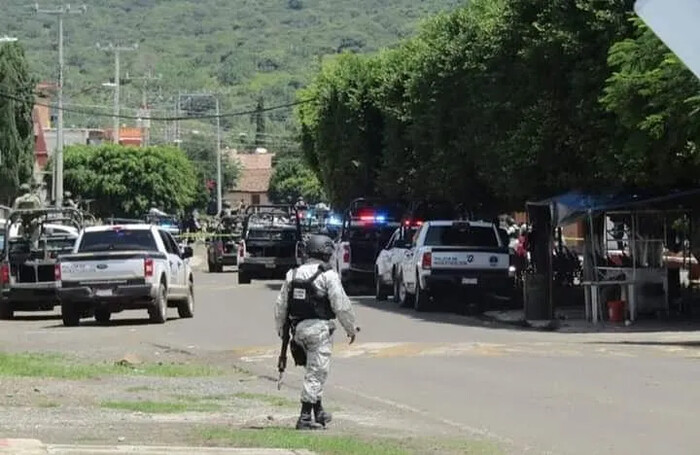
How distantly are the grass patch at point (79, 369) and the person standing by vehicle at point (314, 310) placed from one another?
225 inches

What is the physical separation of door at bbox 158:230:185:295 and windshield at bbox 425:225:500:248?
5.48 m

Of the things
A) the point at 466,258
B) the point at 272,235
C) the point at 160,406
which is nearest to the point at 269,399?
the point at 160,406

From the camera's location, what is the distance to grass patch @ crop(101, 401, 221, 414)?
1373 centimetres

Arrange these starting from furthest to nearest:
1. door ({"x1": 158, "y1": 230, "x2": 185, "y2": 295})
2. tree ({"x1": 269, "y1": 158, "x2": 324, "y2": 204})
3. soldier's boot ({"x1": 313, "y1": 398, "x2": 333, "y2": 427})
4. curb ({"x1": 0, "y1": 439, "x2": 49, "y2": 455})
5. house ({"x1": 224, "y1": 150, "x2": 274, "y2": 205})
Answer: house ({"x1": 224, "y1": 150, "x2": 274, "y2": 205}) → tree ({"x1": 269, "y1": 158, "x2": 324, "y2": 204}) → door ({"x1": 158, "y1": 230, "x2": 185, "y2": 295}) → soldier's boot ({"x1": 313, "y1": 398, "x2": 333, "y2": 427}) → curb ({"x1": 0, "y1": 439, "x2": 49, "y2": 455})

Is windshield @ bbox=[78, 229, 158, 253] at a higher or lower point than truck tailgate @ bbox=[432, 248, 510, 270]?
higher

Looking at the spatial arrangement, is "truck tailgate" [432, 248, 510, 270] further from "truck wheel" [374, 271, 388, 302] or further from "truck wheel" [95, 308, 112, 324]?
"truck wheel" [95, 308, 112, 324]

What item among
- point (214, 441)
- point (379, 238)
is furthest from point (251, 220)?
point (214, 441)

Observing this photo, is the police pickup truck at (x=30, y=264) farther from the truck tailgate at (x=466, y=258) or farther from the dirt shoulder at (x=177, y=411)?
the dirt shoulder at (x=177, y=411)

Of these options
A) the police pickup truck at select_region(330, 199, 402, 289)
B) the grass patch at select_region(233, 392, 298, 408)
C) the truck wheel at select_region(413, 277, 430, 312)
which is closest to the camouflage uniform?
the grass patch at select_region(233, 392, 298, 408)

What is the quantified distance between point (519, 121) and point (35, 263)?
33.7 ft

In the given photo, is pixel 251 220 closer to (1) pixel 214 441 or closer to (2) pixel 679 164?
(2) pixel 679 164

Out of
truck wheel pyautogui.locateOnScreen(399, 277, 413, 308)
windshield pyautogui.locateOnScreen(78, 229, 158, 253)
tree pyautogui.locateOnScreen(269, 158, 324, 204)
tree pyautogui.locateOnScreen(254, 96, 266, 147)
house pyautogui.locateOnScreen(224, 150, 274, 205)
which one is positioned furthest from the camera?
tree pyautogui.locateOnScreen(254, 96, 266, 147)

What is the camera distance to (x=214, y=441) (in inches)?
443

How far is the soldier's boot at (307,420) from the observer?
12078 mm
